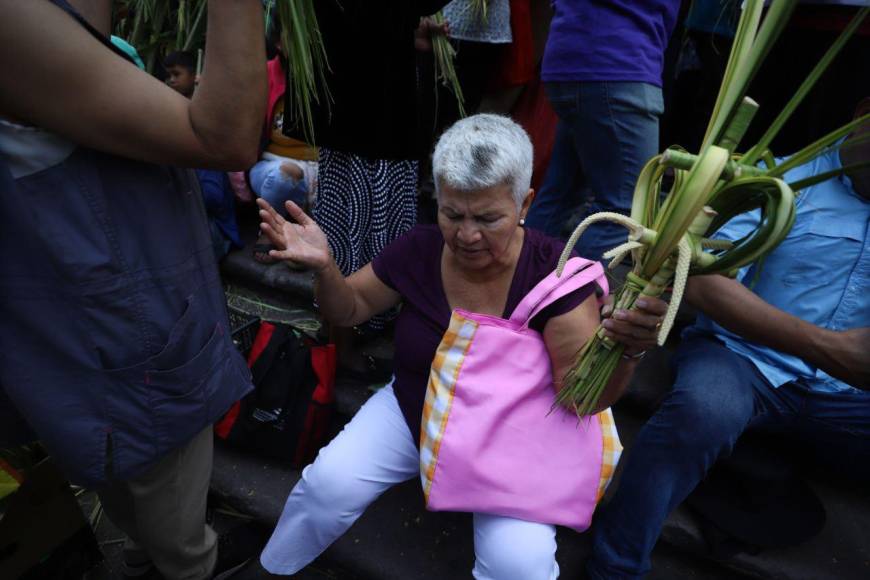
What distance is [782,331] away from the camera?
67.1 inches

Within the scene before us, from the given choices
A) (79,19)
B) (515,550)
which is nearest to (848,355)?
(515,550)

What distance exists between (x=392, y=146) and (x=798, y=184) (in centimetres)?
165

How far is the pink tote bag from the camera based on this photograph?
158cm

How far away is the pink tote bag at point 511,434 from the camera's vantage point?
158cm

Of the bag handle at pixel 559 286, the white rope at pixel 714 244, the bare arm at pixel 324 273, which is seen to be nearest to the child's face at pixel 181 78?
the bare arm at pixel 324 273

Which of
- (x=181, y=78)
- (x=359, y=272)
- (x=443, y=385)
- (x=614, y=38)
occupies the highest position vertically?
(x=614, y=38)

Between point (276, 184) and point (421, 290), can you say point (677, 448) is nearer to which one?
point (421, 290)

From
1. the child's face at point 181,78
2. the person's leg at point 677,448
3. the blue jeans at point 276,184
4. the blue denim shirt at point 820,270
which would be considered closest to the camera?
the person's leg at point 677,448

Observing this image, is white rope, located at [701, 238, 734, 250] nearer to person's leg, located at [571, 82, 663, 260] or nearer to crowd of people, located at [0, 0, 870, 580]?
crowd of people, located at [0, 0, 870, 580]

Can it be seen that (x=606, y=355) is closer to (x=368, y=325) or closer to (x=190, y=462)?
(x=190, y=462)

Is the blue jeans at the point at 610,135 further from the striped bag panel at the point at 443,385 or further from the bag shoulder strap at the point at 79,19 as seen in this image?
the bag shoulder strap at the point at 79,19

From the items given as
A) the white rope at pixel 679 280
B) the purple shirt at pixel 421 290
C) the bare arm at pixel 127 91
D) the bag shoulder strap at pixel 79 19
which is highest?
the bag shoulder strap at pixel 79 19

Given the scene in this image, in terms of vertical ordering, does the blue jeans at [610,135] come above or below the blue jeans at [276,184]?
above

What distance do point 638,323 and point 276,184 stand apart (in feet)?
8.89
